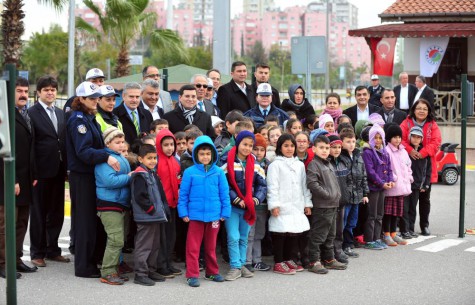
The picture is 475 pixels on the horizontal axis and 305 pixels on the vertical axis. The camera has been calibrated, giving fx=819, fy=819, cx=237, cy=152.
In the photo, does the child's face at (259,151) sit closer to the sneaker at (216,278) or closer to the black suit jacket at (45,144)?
the sneaker at (216,278)

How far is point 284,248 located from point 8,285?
367cm

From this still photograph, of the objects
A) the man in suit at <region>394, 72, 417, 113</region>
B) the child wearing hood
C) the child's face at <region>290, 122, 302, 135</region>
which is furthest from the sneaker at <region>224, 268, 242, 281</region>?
the man in suit at <region>394, 72, 417, 113</region>

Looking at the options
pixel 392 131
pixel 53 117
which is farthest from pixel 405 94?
pixel 53 117

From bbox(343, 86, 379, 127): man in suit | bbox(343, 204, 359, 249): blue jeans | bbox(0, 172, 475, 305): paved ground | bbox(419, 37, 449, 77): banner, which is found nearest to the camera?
bbox(0, 172, 475, 305): paved ground

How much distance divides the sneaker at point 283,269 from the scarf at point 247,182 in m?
0.62

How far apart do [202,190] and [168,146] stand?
0.68 m

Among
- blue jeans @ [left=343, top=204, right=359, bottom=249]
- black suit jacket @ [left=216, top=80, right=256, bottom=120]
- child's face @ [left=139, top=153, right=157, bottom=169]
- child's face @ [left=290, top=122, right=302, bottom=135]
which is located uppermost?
black suit jacket @ [left=216, top=80, right=256, bottom=120]

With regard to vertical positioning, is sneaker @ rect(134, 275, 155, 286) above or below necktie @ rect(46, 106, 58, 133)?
below

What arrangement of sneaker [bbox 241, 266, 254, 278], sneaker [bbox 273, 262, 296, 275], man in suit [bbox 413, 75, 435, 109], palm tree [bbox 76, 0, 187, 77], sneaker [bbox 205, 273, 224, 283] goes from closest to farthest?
sneaker [bbox 205, 273, 224, 283]
sneaker [bbox 241, 266, 254, 278]
sneaker [bbox 273, 262, 296, 275]
man in suit [bbox 413, 75, 435, 109]
palm tree [bbox 76, 0, 187, 77]

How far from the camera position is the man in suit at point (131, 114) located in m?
9.38

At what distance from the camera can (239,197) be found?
8.77 m

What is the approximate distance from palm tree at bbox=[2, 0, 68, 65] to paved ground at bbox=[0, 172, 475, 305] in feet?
60.9

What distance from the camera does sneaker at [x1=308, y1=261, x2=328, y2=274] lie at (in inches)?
357

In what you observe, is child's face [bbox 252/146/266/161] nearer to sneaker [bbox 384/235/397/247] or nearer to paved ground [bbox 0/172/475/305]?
paved ground [bbox 0/172/475/305]
